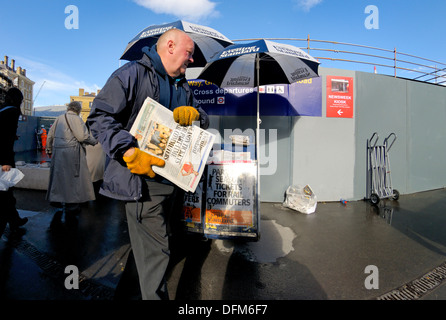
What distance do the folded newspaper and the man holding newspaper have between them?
0.07 meters

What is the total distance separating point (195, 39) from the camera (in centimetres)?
436

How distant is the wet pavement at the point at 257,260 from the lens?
240 cm

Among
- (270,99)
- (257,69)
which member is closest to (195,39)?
(257,69)

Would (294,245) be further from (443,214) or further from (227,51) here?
(443,214)

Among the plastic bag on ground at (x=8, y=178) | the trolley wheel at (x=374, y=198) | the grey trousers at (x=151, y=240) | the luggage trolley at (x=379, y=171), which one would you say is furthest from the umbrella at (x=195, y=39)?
the trolley wheel at (x=374, y=198)

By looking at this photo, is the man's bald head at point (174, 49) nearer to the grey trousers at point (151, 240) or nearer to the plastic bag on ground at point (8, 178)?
the grey trousers at point (151, 240)

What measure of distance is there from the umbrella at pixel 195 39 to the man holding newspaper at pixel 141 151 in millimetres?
2281

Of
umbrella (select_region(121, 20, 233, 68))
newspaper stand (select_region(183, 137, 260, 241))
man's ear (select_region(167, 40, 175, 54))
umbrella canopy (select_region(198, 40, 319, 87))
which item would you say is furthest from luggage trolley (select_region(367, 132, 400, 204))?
man's ear (select_region(167, 40, 175, 54))

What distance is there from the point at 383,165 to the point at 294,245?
13.3ft

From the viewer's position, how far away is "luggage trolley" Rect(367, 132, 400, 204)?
19.5 ft

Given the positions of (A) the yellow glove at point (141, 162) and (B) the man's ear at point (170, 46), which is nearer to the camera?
(A) the yellow glove at point (141, 162)

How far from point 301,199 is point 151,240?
4.24 meters

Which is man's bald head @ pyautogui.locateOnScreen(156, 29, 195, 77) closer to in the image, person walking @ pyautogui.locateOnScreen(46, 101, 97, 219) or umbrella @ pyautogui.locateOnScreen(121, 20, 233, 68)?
umbrella @ pyautogui.locateOnScreen(121, 20, 233, 68)

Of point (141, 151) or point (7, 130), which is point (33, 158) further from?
point (141, 151)
